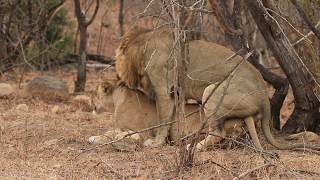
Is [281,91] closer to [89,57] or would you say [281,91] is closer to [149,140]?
[149,140]

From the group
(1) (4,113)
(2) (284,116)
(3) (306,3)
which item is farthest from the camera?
(2) (284,116)

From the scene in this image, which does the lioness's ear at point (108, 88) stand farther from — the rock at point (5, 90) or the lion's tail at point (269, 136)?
the rock at point (5, 90)

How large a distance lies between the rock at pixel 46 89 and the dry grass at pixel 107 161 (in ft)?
8.78

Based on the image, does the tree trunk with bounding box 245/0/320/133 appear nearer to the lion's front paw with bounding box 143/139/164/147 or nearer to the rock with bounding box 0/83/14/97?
the lion's front paw with bounding box 143/139/164/147

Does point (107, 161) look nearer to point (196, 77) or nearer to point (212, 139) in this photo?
point (212, 139)

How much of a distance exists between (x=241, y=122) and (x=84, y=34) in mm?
5357

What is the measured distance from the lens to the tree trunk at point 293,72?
24.5ft

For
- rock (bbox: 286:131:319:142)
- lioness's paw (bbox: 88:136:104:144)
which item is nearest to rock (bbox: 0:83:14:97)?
lioness's paw (bbox: 88:136:104:144)

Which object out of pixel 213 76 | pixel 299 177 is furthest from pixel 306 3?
pixel 299 177

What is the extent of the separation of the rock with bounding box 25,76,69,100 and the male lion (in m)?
3.51

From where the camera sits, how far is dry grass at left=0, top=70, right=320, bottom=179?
231 inches

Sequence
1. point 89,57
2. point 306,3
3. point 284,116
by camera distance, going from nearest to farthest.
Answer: point 306,3 < point 284,116 < point 89,57

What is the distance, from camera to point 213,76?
25.0 feet

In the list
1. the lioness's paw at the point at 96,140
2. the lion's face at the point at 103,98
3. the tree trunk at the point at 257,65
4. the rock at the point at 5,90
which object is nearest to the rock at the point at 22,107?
the rock at the point at 5,90
